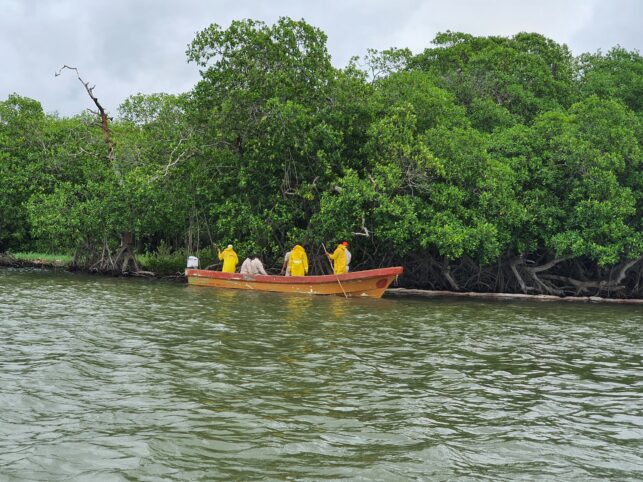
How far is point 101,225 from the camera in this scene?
27016 mm

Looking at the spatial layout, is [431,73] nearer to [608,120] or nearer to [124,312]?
[608,120]

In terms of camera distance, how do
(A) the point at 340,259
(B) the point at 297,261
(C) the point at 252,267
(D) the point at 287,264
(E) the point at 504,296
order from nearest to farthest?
(A) the point at 340,259, (B) the point at 297,261, (E) the point at 504,296, (C) the point at 252,267, (D) the point at 287,264

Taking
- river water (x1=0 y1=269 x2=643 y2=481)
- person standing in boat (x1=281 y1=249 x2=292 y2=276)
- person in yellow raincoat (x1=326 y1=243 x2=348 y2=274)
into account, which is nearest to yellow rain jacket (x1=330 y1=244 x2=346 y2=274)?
person in yellow raincoat (x1=326 y1=243 x2=348 y2=274)

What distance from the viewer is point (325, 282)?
2116cm

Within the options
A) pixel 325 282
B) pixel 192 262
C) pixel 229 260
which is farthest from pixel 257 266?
pixel 325 282

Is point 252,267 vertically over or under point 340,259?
under

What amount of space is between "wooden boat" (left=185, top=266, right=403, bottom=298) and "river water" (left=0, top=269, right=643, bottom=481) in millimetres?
5299

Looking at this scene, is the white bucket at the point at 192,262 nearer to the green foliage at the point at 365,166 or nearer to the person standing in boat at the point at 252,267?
the green foliage at the point at 365,166

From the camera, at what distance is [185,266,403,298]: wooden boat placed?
67.6 ft

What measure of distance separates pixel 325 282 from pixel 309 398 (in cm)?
1330

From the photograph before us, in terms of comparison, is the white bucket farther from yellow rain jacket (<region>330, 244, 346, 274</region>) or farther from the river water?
the river water

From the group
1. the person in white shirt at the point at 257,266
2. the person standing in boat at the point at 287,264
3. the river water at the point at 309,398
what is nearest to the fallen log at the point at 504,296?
the person standing in boat at the point at 287,264

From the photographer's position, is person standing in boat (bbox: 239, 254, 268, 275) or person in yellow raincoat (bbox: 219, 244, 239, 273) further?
person in yellow raincoat (bbox: 219, 244, 239, 273)

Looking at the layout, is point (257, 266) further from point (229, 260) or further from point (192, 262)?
point (192, 262)
